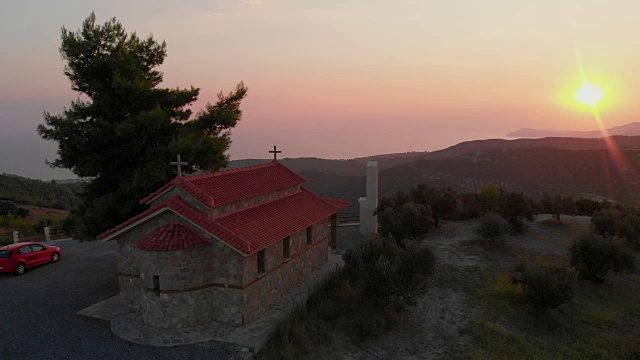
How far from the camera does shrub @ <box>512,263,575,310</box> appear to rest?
15.6 m

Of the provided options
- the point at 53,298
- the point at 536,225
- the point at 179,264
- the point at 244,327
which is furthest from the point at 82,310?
the point at 536,225

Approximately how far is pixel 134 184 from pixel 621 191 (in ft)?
224

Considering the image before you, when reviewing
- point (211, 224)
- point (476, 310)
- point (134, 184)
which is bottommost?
point (476, 310)

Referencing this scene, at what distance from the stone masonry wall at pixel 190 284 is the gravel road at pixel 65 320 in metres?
1.25

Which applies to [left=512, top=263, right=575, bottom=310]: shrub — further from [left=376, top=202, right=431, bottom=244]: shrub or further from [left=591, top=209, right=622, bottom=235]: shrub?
[left=591, top=209, right=622, bottom=235]: shrub

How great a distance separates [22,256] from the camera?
1855cm

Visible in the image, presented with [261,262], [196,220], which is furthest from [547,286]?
[196,220]

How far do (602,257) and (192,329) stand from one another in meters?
20.1

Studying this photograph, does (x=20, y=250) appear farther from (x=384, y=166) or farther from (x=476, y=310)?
(x=384, y=166)

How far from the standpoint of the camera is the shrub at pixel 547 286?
612 inches

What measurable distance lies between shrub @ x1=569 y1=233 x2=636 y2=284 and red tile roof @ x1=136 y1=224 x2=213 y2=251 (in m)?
19.4

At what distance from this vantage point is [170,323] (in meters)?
12.3

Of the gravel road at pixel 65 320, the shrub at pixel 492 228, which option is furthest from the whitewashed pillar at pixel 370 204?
the gravel road at pixel 65 320

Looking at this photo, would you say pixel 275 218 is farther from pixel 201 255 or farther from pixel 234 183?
pixel 201 255
